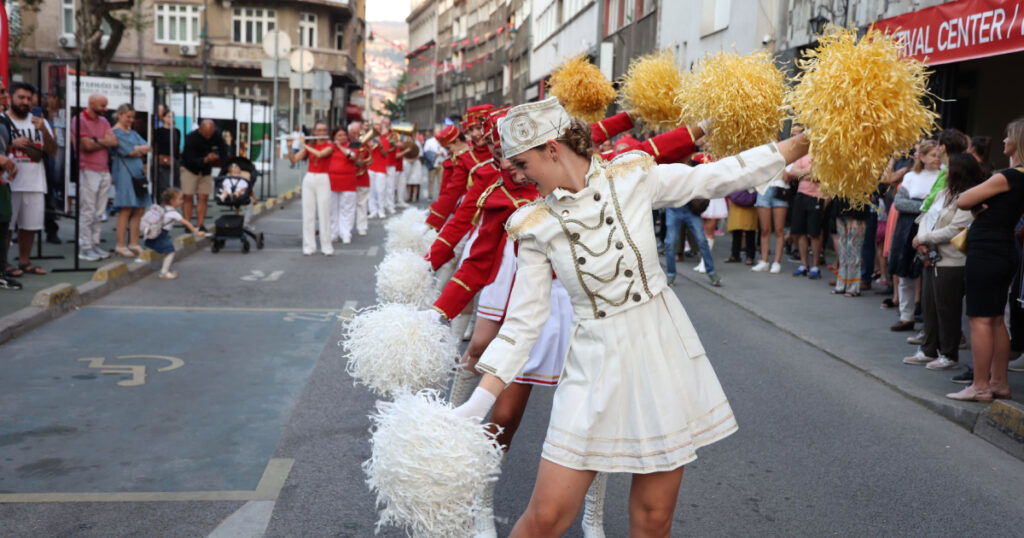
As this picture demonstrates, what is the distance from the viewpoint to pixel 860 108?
11.4 ft

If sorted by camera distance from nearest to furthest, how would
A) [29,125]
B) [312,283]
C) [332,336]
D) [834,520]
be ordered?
[834,520] < [332,336] < [29,125] < [312,283]

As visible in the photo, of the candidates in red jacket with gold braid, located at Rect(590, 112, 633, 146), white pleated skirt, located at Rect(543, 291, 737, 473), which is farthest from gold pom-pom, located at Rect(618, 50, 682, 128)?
white pleated skirt, located at Rect(543, 291, 737, 473)

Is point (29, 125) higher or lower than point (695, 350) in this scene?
higher

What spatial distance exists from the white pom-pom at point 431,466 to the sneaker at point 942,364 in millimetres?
6471

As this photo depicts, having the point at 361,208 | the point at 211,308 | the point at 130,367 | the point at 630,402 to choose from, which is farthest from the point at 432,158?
the point at 630,402

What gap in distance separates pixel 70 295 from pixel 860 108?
358 inches

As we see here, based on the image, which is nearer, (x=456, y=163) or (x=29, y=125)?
(x=456, y=163)

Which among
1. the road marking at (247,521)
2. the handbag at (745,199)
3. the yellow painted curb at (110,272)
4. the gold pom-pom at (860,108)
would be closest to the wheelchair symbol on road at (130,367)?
the road marking at (247,521)

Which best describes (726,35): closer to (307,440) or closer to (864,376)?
(864,376)

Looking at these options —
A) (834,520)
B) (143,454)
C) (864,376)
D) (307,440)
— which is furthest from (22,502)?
(864,376)

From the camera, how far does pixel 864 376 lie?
8.48 meters

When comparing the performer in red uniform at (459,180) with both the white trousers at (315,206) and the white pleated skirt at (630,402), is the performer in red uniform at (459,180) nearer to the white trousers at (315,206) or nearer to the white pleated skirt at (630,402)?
the white pleated skirt at (630,402)

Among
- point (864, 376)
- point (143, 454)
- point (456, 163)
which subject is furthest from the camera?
point (864, 376)

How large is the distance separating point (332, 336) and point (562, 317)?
5432 millimetres
